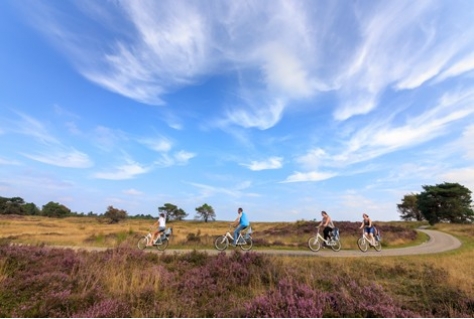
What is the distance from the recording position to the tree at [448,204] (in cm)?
6825

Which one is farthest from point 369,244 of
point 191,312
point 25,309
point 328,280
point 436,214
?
point 436,214

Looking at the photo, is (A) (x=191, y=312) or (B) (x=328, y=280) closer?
(A) (x=191, y=312)

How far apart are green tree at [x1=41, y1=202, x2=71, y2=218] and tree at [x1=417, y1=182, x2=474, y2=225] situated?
361ft

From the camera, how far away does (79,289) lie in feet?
24.4

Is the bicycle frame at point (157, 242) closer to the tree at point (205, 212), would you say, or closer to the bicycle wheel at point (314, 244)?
the bicycle wheel at point (314, 244)

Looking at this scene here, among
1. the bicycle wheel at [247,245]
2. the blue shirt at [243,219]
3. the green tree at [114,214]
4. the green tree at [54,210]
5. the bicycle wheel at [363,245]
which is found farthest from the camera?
the green tree at [54,210]

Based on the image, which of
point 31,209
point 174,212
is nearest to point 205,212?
point 174,212

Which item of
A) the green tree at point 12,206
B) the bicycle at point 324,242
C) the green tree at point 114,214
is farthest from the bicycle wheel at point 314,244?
the green tree at point 12,206

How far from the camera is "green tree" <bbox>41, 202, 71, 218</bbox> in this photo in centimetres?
10400

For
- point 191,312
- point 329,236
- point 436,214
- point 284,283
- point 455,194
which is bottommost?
point 191,312

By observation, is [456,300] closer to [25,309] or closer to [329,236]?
[25,309]

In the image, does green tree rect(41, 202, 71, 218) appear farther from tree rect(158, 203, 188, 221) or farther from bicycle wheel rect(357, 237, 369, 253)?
bicycle wheel rect(357, 237, 369, 253)

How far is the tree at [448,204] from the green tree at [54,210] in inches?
4326

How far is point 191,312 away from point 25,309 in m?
3.27
